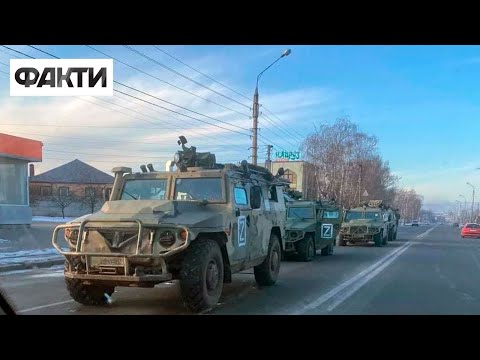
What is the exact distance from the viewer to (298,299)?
8.41 m

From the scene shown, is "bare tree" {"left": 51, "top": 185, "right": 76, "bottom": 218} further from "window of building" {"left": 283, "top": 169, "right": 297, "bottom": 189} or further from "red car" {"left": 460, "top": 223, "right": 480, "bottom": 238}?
"red car" {"left": 460, "top": 223, "right": 480, "bottom": 238}

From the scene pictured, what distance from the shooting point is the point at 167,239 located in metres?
6.68

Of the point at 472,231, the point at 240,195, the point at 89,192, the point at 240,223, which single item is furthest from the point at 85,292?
the point at 472,231

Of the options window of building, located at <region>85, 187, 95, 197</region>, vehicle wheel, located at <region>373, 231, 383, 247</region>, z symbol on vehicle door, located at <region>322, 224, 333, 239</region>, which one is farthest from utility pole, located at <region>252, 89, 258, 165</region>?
window of building, located at <region>85, 187, 95, 197</region>

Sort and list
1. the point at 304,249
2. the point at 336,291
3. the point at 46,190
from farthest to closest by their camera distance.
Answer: the point at 46,190 < the point at 304,249 < the point at 336,291

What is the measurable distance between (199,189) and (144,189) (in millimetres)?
933

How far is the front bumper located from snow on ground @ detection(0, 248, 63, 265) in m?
6.95

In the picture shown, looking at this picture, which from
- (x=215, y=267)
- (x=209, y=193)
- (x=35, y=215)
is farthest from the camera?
(x=35, y=215)

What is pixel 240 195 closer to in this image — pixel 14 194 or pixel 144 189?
pixel 144 189
